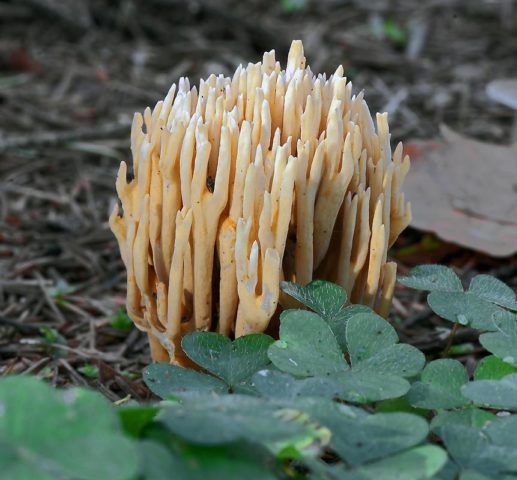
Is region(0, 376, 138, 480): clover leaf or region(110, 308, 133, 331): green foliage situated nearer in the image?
region(0, 376, 138, 480): clover leaf

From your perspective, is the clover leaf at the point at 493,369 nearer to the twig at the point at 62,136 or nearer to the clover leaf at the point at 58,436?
the clover leaf at the point at 58,436

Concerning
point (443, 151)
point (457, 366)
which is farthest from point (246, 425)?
point (443, 151)

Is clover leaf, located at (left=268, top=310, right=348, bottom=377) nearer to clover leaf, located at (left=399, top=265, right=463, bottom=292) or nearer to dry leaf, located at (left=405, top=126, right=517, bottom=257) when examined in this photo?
clover leaf, located at (left=399, top=265, right=463, bottom=292)

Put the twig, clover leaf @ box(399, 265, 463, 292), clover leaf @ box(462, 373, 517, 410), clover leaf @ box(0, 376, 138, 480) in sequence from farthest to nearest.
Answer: the twig
clover leaf @ box(399, 265, 463, 292)
clover leaf @ box(462, 373, 517, 410)
clover leaf @ box(0, 376, 138, 480)

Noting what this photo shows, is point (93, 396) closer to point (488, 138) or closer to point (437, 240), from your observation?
point (437, 240)

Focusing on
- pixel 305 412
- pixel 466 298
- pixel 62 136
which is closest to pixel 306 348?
pixel 305 412

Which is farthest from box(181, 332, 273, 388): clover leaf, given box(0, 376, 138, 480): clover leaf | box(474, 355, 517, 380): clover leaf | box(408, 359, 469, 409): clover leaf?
box(0, 376, 138, 480): clover leaf

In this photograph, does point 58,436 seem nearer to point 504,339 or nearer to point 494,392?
point 494,392
